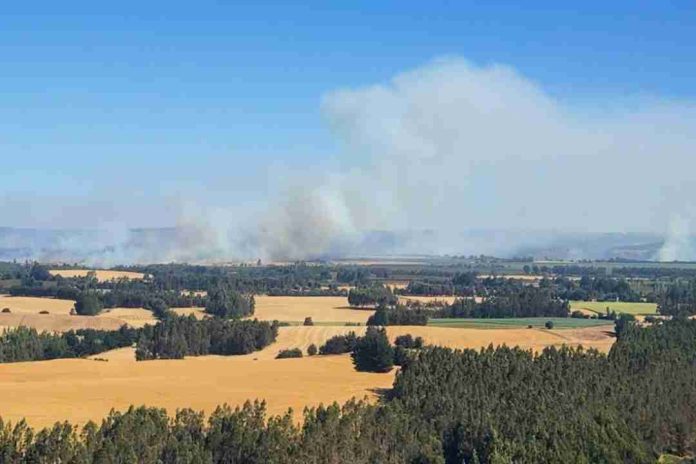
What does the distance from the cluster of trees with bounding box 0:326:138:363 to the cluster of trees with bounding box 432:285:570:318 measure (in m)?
58.3

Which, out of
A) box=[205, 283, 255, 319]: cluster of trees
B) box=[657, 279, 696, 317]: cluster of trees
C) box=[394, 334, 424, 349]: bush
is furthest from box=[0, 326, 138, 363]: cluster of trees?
box=[657, 279, 696, 317]: cluster of trees

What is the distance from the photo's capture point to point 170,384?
83812mm

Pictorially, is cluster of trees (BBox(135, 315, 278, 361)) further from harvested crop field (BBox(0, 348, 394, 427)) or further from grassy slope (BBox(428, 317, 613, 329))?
grassy slope (BBox(428, 317, 613, 329))

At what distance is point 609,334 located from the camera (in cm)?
12619

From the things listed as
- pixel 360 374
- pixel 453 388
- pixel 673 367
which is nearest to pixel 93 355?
pixel 360 374

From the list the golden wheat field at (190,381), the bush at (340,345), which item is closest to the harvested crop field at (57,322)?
the golden wheat field at (190,381)

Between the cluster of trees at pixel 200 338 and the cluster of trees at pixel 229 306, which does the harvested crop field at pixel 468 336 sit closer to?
the cluster of trees at pixel 200 338

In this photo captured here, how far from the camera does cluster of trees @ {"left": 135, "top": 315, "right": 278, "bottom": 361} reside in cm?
11225

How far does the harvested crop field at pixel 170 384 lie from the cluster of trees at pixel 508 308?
55.2m

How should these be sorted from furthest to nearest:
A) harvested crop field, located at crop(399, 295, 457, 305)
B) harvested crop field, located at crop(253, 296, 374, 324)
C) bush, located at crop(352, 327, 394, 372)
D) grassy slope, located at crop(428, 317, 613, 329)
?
1. harvested crop field, located at crop(399, 295, 457, 305)
2. harvested crop field, located at crop(253, 296, 374, 324)
3. grassy slope, located at crop(428, 317, 613, 329)
4. bush, located at crop(352, 327, 394, 372)

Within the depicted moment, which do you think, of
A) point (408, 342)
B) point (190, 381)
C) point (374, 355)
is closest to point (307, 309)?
point (408, 342)

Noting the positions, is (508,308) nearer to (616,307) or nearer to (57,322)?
(616,307)

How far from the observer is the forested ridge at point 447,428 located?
154 ft

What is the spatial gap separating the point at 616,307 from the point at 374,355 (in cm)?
8928
